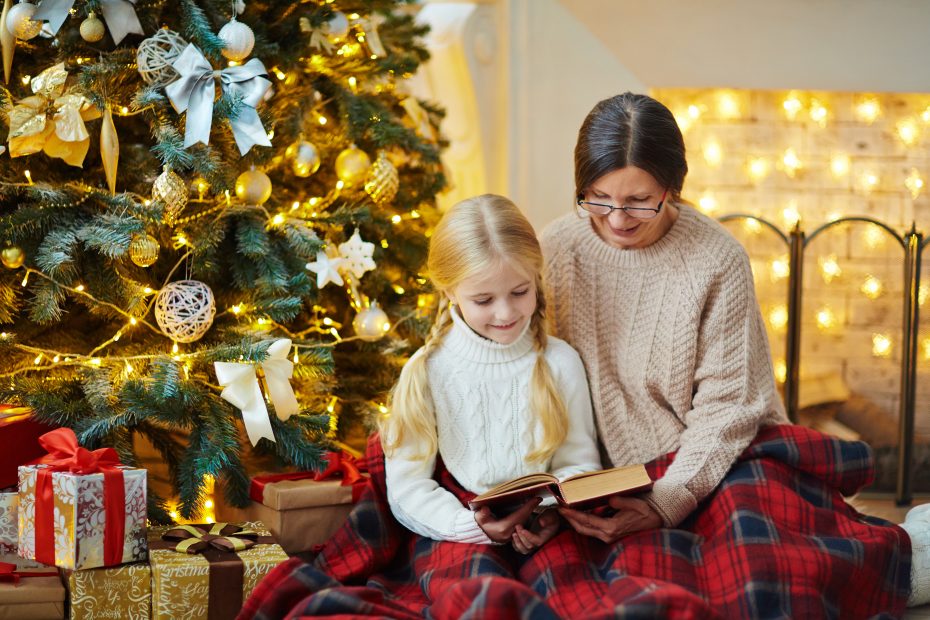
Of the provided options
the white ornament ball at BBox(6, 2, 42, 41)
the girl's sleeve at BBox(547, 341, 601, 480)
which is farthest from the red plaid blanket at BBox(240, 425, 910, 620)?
the white ornament ball at BBox(6, 2, 42, 41)

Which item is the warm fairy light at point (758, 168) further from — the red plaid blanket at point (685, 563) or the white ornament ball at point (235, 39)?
the white ornament ball at point (235, 39)

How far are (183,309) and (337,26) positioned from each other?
0.70 meters

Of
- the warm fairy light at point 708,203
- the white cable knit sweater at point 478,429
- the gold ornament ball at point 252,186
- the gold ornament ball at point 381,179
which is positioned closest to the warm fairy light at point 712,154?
the warm fairy light at point 708,203

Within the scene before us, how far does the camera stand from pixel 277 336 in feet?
6.79

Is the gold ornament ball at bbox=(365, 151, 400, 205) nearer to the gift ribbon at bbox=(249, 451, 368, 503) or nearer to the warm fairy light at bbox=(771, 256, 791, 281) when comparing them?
the gift ribbon at bbox=(249, 451, 368, 503)

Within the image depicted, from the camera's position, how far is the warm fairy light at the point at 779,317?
299 centimetres

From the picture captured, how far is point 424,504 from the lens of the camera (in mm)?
1691

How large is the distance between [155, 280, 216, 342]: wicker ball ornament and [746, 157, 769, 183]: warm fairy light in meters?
1.94

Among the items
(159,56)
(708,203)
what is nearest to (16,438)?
(159,56)

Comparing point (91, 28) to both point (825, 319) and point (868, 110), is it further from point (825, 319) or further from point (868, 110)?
point (868, 110)

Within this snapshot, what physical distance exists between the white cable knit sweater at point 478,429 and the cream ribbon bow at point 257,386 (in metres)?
0.27

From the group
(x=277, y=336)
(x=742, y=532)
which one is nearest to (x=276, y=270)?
(x=277, y=336)

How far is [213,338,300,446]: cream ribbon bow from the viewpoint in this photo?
181cm

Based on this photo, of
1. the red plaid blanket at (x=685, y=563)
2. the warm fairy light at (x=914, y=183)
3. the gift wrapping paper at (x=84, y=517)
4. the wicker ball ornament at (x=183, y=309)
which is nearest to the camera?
the red plaid blanket at (x=685, y=563)
